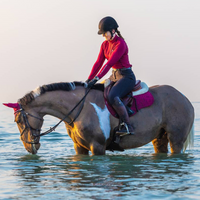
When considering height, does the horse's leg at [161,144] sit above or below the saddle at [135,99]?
below

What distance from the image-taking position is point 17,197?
5848mm

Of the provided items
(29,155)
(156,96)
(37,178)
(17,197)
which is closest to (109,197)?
(17,197)

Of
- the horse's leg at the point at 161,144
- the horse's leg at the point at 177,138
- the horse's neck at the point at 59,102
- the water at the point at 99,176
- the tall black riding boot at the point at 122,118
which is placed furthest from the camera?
the horse's leg at the point at 161,144

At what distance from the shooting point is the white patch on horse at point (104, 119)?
27.5ft

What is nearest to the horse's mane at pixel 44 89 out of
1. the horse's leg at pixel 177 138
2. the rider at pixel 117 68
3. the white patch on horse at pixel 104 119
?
the rider at pixel 117 68

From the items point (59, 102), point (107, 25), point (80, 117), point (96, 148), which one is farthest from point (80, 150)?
point (107, 25)

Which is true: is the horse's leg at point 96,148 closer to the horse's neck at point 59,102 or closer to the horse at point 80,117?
the horse at point 80,117

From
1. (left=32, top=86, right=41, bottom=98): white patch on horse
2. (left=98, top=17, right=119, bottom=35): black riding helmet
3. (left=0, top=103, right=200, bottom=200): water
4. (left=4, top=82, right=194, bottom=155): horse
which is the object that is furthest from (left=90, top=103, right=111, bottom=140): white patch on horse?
(left=98, top=17, right=119, bottom=35): black riding helmet

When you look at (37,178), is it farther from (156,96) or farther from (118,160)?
(156,96)

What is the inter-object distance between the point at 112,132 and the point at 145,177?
1.69 m

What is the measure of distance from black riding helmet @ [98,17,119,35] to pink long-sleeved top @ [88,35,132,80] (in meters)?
0.21

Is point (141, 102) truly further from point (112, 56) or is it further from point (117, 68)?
point (112, 56)

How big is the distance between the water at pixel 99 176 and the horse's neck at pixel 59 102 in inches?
37.7

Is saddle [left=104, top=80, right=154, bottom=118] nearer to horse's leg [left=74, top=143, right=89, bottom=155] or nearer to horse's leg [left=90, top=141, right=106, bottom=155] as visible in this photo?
horse's leg [left=90, top=141, right=106, bottom=155]
